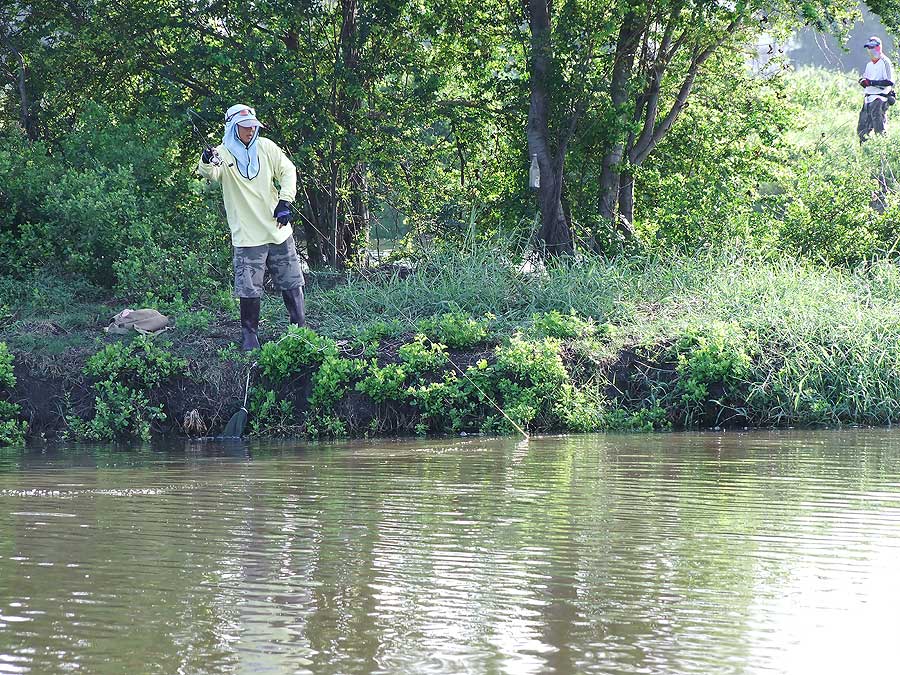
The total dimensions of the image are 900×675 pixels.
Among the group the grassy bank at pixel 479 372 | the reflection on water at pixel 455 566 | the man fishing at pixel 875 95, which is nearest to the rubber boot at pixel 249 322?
the grassy bank at pixel 479 372

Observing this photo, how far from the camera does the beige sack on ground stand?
11.3 m

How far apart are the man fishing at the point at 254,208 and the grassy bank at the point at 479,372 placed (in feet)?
1.57

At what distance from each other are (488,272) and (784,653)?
862cm

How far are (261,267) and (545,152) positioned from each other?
4.81 meters

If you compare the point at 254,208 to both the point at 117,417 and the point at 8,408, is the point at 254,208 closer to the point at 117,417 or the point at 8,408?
the point at 117,417

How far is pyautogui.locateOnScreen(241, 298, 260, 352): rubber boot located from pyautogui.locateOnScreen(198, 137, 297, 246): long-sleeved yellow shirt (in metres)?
0.51

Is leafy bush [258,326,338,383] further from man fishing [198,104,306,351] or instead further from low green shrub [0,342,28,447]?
low green shrub [0,342,28,447]

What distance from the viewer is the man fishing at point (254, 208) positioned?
10.5 meters

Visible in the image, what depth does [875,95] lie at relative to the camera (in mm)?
21984

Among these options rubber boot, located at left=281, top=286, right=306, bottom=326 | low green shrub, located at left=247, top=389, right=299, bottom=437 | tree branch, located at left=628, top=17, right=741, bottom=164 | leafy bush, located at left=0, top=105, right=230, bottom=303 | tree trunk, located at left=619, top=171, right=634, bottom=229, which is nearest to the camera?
low green shrub, located at left=247, top=389, right=299, bottom=437

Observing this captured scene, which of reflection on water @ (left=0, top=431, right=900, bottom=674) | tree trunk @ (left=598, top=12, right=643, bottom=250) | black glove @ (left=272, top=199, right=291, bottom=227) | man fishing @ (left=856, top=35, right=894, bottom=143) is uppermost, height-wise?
man fishing @ (left=856, top=35, right=894, bottom=143)

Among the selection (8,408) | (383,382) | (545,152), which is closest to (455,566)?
(383,382)

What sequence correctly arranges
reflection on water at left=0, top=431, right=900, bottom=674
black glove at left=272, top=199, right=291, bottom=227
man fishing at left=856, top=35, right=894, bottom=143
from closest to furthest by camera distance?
reflection on water at left=0, top=431, right=900, bottom=674 → black glove at left=272, top=199, right=291, bottom=227 → man fishing at left=856, top=35, right=894, bottom=143

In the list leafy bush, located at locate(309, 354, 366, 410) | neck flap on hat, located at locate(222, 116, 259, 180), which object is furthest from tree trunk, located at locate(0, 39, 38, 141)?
leafy bush, located at locate(309, 354, 366, 410)
